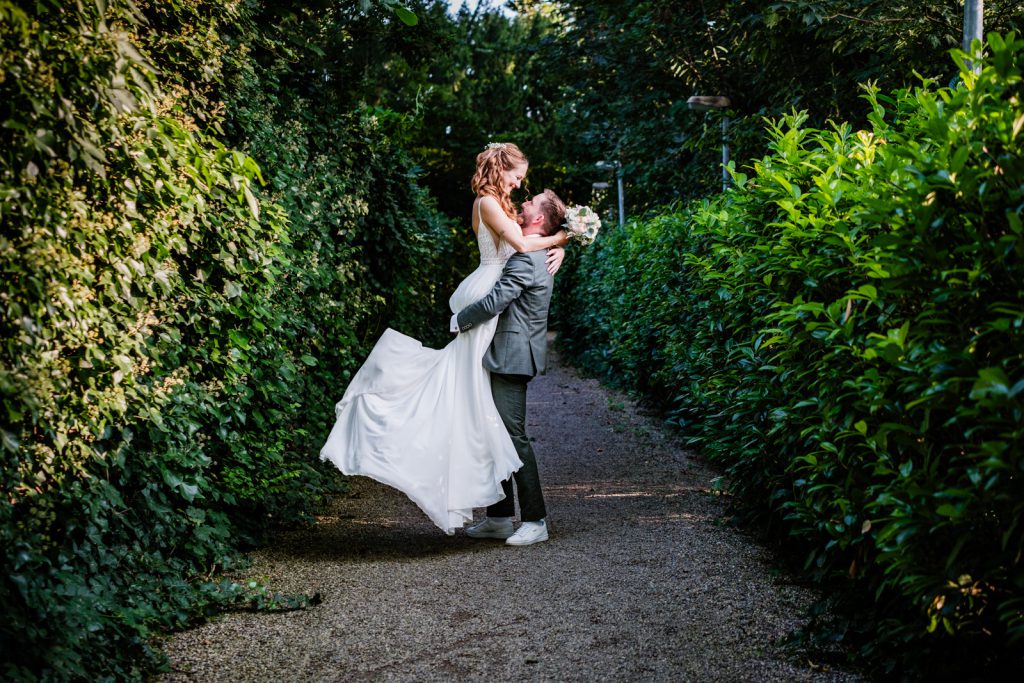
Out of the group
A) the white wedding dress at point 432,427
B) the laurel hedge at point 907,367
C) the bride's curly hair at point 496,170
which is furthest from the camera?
the bride's curly hair at point 496,170

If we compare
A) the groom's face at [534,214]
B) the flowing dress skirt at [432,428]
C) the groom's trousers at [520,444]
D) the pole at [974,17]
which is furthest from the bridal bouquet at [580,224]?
the pole at [974,17]

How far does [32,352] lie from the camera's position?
2.88 metres

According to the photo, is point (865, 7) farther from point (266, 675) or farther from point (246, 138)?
point (266, 675)

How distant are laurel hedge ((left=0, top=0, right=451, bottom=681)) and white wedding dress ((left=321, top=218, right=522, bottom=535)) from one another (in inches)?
16.9

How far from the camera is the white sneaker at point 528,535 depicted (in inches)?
221

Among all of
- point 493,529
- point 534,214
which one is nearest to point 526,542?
point 493,529

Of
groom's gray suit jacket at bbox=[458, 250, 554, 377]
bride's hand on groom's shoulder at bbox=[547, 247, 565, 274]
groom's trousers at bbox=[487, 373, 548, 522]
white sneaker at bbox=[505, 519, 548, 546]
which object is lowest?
white sneaker at bbox=[505, 519, 548, 546]

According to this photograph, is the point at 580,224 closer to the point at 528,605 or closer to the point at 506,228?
the point at 506,228

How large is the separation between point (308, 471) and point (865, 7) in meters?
7.26

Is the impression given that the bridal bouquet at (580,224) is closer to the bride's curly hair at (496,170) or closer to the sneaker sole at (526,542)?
the bride's curly hair at (496,170)

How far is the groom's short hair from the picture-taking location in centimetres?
592

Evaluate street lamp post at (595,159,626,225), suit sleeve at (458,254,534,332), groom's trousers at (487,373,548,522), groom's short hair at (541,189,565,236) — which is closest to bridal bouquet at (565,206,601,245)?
groom's short hair at (541,189,565,236)

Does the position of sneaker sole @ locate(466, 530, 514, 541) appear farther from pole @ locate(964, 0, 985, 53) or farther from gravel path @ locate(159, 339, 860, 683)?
pole @ locate(964, 0, 985, 53)

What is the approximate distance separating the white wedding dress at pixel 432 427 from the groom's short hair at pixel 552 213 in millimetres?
401
